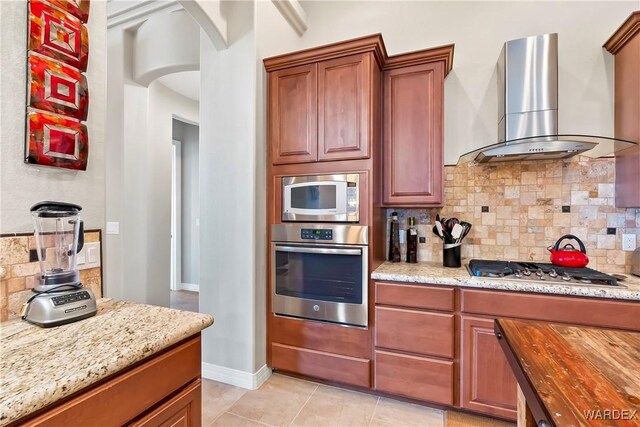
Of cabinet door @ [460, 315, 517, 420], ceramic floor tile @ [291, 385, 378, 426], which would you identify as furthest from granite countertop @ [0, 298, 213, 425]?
cabinet door @ [460, 315, 517, 420]

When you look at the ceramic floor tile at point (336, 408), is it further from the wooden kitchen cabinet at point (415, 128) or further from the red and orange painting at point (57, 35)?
the red and orange painting at point (57, 35)

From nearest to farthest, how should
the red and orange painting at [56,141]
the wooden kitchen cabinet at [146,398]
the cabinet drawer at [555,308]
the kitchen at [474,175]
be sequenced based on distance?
1. the wooden kitchen cabinet at [146,398]
2. the red and orange painting at [56,141]
3. the cabinet drawer at [555,308]
4. the kitchen at [474,175]

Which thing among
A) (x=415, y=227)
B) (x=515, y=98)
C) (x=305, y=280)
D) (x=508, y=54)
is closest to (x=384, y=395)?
(x=305, y=280)

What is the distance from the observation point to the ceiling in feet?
11.8

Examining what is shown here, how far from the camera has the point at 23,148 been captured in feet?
3.73

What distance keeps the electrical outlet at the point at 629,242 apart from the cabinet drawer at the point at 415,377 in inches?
60.4

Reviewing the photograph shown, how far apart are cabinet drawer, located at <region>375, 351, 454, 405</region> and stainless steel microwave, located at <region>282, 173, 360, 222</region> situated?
0.98 m

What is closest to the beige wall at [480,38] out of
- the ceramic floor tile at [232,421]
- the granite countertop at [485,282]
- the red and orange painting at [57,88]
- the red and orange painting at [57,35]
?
the granite countertop at [485,282]

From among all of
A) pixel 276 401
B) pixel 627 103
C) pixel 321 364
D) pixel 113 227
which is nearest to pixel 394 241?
pixel 321 364

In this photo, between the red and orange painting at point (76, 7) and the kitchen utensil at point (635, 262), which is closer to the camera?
the red and orange painting at point (76, 7)

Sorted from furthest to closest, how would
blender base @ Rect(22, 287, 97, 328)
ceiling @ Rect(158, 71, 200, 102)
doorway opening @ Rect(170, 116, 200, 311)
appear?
doorway opening @ Rect(170, 116, 200, 311)
ceiling @ Rect(158, 71, 200, 102)
blender base @ Rect(22, 287, 97, 328)

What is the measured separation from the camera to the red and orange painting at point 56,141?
1141mm

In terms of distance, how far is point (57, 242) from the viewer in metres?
1.21

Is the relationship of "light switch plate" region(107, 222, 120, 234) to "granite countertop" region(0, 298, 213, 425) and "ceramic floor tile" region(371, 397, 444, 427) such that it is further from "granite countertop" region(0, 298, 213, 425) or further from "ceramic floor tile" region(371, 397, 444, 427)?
"ceramic floor tile" region(371, 397, 444, 427)
